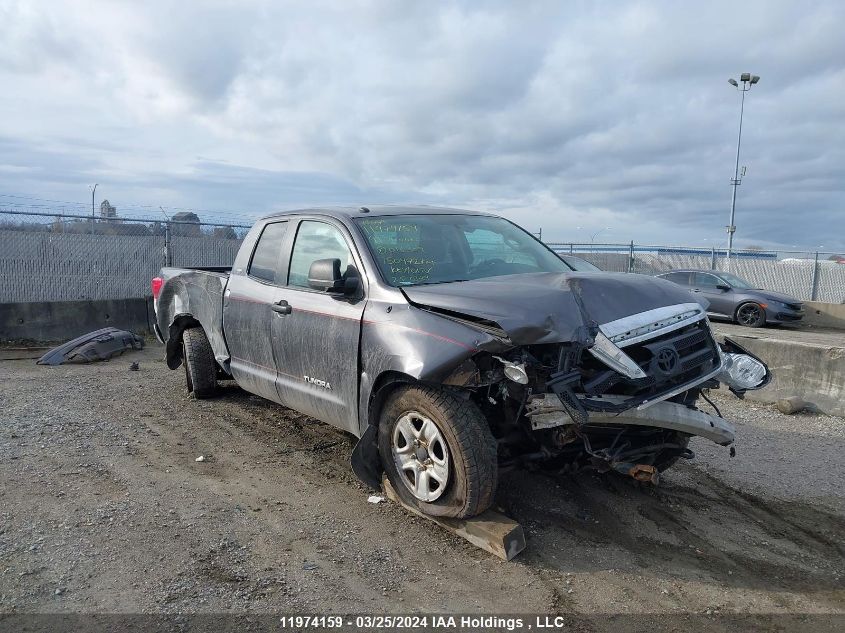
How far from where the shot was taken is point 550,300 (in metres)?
3.70

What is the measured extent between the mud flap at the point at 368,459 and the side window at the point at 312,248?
4.05 feet

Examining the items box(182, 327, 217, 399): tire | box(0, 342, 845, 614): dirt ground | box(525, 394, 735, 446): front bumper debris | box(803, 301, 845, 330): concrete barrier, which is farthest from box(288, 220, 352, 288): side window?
box(803, 301, 845, 330): concrete barrier

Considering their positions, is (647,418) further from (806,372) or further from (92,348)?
(92,348)

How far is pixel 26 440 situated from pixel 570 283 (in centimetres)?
465

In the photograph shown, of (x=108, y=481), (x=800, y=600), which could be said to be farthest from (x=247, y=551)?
(x=800, y=600)

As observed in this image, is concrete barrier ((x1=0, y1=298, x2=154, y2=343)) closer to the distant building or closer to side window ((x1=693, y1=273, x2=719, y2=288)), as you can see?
the distant building

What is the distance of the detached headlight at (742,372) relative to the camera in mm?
4207

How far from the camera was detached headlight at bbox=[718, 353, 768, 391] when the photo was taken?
4.21 meters

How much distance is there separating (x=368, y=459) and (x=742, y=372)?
2.42m

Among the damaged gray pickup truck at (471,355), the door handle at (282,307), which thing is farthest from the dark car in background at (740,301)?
the door handle at (282,307)

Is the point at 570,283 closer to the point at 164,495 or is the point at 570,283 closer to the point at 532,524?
the point at 532,524

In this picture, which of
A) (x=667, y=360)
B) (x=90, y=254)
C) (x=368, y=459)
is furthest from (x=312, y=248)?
(x=90, y=254)

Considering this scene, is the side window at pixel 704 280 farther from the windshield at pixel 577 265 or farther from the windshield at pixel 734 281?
the windshield at pixel 577 265

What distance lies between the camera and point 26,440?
5.63m
